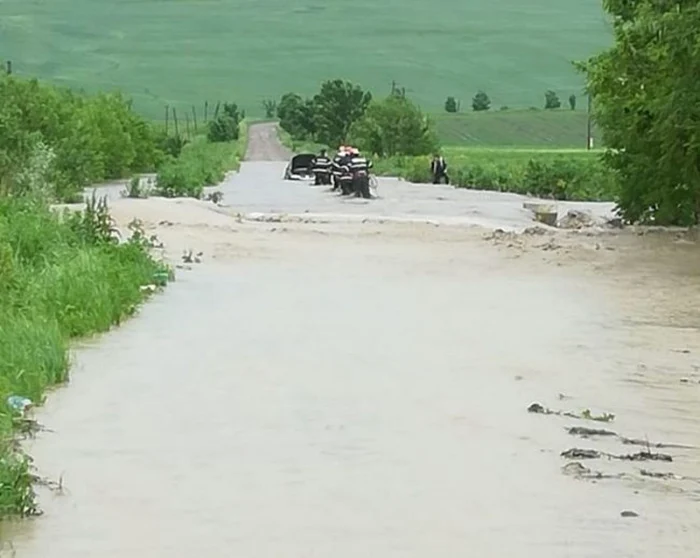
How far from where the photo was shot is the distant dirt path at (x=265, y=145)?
378 feet

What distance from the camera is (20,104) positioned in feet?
185

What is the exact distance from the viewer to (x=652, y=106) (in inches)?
1086

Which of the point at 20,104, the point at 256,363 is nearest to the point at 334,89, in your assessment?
the point at 20,104

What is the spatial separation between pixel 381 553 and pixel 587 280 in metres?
17.2

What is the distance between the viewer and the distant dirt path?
115312 mm

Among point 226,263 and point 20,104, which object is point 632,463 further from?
point 20,104

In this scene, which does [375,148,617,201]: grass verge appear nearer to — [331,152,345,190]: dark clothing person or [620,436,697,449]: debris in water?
[331,152,345,190]: dark clothing person

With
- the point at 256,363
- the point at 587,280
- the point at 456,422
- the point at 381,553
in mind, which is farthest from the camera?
the point at 587,280

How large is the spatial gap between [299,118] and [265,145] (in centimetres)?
504

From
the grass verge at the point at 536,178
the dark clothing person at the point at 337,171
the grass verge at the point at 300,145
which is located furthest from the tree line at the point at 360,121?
the dark clothing person at the point at 337,171

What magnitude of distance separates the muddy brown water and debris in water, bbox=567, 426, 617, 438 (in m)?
0.18

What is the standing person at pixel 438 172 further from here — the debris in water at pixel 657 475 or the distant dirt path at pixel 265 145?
the debris in water at pixel 657 475

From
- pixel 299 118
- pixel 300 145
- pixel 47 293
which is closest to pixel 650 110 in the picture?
pixel 47 293

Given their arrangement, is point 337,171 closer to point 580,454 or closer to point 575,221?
point 575,221
